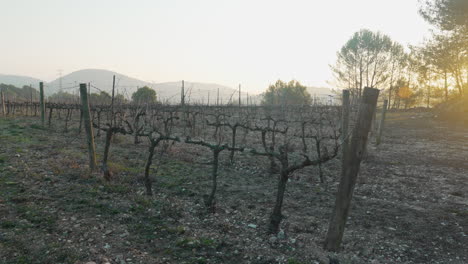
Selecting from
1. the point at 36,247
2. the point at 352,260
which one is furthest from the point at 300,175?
the point at 36,247

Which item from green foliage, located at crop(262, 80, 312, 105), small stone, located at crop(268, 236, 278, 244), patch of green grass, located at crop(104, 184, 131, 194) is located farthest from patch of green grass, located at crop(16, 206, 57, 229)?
green foliage, located at crop(262, 80, 312, 105)

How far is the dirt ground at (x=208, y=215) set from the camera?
13.5 feet

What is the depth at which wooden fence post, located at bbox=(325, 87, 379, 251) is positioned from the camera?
380 centimetres

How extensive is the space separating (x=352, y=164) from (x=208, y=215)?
2.80m

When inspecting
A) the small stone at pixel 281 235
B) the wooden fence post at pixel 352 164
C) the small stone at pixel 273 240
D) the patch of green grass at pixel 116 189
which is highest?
the wooden fence post at pixel 352 164

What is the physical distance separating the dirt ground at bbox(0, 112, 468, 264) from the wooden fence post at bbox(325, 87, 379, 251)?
313 millimetres

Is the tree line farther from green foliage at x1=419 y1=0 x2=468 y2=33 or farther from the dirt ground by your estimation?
the dirt ground

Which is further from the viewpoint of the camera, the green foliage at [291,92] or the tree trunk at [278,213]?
the green foliage at [291,92]

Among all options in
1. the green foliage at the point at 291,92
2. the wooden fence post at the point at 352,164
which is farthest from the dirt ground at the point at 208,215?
the green foliage at the point at 291,92

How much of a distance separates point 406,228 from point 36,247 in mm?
5916

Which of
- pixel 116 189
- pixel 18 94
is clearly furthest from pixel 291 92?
pixel 18 94

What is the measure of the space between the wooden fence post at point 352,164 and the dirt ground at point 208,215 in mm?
313

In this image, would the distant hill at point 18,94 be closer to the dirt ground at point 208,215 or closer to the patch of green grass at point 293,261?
the dirt ground at point 208,215

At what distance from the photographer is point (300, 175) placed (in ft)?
28.1
